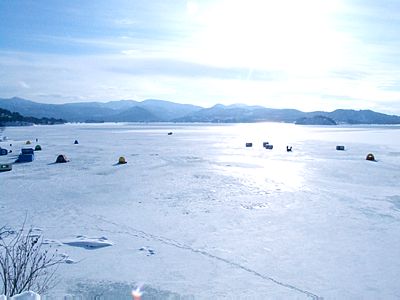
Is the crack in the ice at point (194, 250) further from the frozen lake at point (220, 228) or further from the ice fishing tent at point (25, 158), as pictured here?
the ice fishing tent at point (25, 158)

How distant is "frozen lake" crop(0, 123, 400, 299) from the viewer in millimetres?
5613

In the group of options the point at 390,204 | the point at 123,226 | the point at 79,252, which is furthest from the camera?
the point at 390,204

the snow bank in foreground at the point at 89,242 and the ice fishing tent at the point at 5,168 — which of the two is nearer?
the snow bank in foreground at the point at 89,242

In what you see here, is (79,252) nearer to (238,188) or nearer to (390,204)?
(238,188)

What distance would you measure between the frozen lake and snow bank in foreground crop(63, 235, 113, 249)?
112mm

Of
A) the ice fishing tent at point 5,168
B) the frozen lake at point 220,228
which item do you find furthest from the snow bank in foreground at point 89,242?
the ice fishing tent at point 5,168

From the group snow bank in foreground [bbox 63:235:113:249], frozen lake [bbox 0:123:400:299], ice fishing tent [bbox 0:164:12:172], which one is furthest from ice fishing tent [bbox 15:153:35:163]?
snow bank in foreground [bbox 63:235:113:249]

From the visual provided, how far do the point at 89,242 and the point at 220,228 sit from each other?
2677 millimetres

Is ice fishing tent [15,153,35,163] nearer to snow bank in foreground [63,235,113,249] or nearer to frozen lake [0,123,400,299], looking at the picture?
frozen lake [0,123,400,299]

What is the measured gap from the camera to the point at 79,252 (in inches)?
267

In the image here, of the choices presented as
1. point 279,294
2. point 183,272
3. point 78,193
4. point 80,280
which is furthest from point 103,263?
point 78,193

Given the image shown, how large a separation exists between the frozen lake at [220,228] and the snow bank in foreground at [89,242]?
112mm

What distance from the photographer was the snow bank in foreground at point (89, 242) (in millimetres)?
7107

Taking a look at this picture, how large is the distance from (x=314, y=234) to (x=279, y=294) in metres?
2.85
